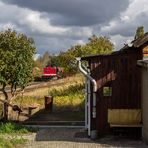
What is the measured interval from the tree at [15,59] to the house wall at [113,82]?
17.1 feet

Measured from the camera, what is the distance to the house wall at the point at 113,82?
59.5ft

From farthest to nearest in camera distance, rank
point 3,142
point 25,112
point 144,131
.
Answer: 1. point 25,112
2. point 144,131
3. point 3,142

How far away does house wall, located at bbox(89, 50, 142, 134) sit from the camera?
59.5ft

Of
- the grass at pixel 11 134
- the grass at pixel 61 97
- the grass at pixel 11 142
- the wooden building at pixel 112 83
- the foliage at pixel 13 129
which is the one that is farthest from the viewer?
the grass at pixel 61 97

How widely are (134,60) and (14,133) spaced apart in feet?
18.4

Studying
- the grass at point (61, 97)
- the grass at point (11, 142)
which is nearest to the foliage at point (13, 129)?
the grass at point (11, 142)

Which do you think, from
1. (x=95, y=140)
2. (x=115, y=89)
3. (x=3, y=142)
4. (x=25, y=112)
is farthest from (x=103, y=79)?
(x=25, y=112)

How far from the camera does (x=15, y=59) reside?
22.2 meters

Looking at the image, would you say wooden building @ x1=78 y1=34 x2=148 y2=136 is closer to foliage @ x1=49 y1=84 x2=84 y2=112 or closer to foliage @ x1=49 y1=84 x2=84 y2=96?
foliage @ x1=49 y1=84 x2=84 y2=112

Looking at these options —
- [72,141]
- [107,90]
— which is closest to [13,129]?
[72,141]

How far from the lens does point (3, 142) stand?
627 inches

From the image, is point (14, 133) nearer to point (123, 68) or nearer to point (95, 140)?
point (95, 140)

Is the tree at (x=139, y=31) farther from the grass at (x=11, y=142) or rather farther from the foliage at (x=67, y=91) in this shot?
the grass at (x=11, y=142)

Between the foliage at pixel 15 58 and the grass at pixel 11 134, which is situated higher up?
the foliage at pixel 15 58
